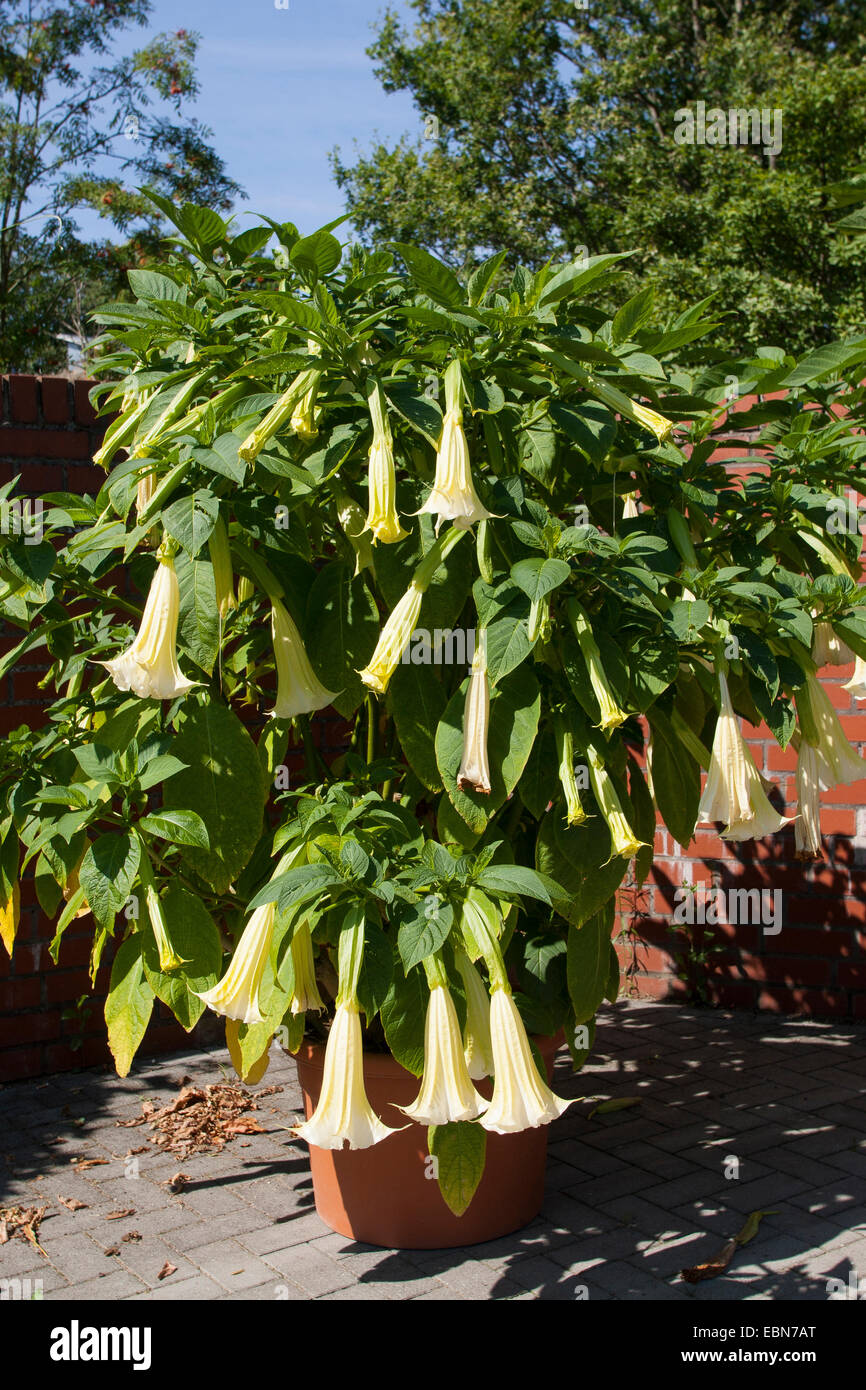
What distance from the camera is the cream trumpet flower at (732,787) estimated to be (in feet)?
6.56

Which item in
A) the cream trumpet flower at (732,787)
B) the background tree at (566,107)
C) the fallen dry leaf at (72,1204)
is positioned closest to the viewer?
the cream trumpet flower at (732,787)

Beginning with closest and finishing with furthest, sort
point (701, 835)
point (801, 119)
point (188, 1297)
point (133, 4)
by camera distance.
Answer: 1. point (188, 1297)
2. point (701, 835)
3. point (801, 119)
4. point (133, 4)

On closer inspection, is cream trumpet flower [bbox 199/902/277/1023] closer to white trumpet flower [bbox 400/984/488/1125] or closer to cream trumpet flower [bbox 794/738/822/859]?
white trumpet flower [bbox 400/984/488/1125]

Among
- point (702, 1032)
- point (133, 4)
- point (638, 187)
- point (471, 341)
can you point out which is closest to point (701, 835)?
point (702, 1032)

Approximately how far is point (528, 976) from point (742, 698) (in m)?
0.73

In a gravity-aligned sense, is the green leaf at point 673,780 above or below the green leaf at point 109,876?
above

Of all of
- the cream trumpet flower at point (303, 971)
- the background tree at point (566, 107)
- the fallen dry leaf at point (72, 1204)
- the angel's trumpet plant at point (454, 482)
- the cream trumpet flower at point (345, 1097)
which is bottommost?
the fallen dry leaf at point (72, 1204)

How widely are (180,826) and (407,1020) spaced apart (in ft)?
1.63

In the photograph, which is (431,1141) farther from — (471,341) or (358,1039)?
(471,341)

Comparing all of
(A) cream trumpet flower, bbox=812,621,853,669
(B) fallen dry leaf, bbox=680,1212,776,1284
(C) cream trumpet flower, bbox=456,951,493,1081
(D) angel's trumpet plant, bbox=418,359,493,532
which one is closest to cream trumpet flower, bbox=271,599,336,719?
(D) angel's trumpet plant, bbox=418,359,493,532

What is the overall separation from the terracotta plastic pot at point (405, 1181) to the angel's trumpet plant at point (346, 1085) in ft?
2.04

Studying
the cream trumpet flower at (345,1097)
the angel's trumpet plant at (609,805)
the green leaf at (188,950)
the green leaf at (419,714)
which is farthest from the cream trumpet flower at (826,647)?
the green leaf at (188,950)

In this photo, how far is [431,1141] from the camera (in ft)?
6.82

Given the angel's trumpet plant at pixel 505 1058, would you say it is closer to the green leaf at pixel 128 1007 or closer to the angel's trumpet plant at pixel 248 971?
the angel's trumpet plant at pixel 248 971
